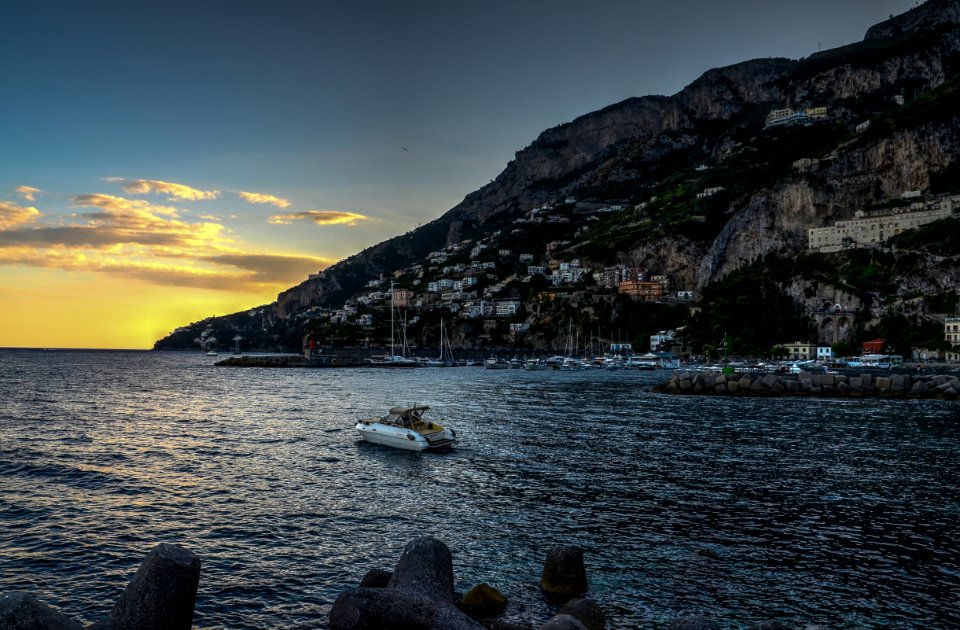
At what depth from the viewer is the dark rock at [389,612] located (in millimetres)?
9383

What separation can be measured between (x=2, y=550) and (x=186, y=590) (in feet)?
41.5

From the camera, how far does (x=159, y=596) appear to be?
10086mm

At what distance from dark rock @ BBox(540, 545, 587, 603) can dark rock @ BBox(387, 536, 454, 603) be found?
407 centimetres

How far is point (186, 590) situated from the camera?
34.1ft

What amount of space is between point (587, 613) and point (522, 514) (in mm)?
9489

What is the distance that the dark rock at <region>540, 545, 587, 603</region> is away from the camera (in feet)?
49.3

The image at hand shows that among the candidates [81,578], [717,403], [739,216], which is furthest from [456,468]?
[739,216]

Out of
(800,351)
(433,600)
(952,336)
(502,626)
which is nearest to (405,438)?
(502,626)

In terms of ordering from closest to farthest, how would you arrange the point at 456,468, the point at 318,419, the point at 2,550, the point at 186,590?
1. the point at 186,590
2. the point at 2,550
3. the point at 456,468
4. the point at 318,419

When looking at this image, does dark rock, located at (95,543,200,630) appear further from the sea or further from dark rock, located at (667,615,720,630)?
dark rock, located at (667,615,720,630)

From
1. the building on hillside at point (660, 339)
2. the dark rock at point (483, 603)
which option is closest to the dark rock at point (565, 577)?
the dark rock at point (483, 603)

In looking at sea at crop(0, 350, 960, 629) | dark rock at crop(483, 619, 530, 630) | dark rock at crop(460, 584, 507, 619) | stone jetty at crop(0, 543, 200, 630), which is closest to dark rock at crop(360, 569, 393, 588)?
sea at crop(0, 350, 960, 629)

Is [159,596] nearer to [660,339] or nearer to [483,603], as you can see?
[483,603]

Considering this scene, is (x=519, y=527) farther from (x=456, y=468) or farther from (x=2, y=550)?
(x=2, y=550)
